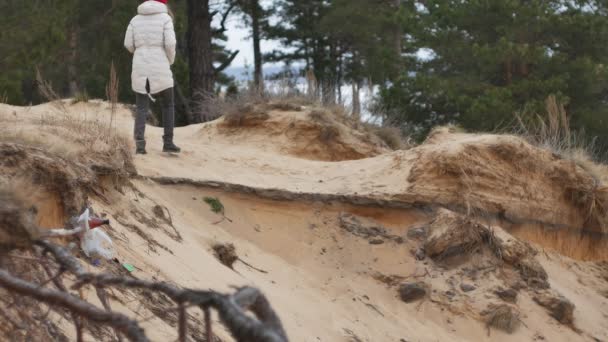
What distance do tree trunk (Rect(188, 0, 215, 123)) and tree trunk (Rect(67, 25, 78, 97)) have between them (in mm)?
3251

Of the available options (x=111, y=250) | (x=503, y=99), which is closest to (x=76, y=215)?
(x=111, y=250)

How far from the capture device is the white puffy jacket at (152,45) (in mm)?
9070

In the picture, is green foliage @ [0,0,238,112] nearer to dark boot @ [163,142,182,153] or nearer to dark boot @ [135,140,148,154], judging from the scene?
dark boot @ [163,142,182,153]

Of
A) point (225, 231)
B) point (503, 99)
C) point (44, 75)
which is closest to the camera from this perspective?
point (225, 231)

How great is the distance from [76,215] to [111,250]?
30 cm

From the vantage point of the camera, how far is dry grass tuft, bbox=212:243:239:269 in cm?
746

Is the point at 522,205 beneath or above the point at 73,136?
beneath

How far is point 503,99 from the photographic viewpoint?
1864 centimetres

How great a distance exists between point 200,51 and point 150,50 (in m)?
7.84

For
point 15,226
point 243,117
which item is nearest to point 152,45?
point 243,117

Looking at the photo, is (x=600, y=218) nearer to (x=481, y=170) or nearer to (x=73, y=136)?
(x=481, y=170)

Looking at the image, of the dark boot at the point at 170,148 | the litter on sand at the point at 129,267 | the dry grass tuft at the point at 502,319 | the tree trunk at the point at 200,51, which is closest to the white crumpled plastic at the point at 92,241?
the litter on sand at the point at 129,267

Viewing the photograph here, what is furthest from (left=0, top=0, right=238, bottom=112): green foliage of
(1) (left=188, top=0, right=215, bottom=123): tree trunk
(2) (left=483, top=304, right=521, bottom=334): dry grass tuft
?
(2) (left=483, top=304, right=521, bottom=334): dry grass tuft

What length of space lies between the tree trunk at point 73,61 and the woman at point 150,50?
33.6 feet
